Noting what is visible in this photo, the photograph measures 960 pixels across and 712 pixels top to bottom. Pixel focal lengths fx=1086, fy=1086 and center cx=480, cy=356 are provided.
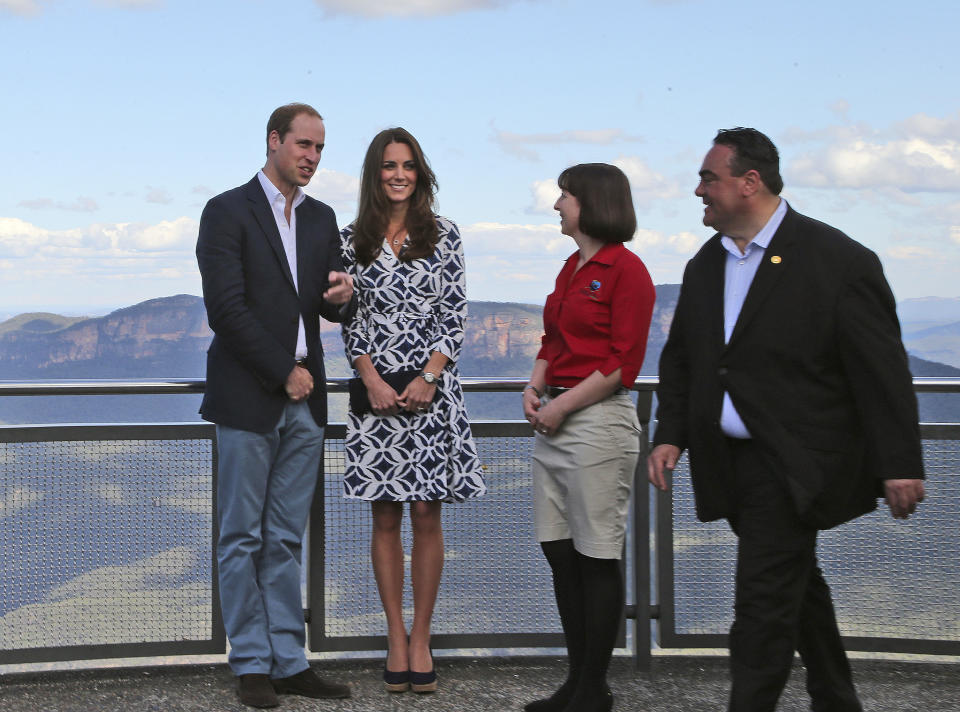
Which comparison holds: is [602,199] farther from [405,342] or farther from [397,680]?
[397,680]

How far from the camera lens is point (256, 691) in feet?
14.0

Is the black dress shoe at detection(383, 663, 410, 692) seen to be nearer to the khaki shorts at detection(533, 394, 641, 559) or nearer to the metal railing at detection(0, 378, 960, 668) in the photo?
the metal railing at detection(0, 378, 960, 668)

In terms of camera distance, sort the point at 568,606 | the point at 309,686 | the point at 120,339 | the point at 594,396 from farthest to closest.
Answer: the point at 120,339, the point at 309,686, the point at 568,606, the point at 594,396

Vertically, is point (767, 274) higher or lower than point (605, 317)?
higher

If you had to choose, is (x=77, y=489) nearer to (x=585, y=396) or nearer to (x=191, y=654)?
(x=191, y=654)

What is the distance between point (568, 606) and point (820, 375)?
138 cm

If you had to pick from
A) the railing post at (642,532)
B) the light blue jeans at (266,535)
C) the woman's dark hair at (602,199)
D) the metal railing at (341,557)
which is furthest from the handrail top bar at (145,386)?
the woman's dark hair at (602,199)

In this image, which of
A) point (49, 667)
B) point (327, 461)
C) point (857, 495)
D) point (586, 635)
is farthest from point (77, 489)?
point (857, 495)

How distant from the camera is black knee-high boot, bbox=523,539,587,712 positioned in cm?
397

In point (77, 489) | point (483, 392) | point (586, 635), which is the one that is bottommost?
point (586, 635)

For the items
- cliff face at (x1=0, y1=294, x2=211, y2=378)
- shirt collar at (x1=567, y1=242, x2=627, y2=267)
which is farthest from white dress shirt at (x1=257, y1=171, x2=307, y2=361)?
cliff face at (x1=0, y1=294, x2=211, y2=378)

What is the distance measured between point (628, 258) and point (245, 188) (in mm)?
1521

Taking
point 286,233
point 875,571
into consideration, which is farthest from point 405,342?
point 875,571

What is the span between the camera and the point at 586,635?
394 centimetres
